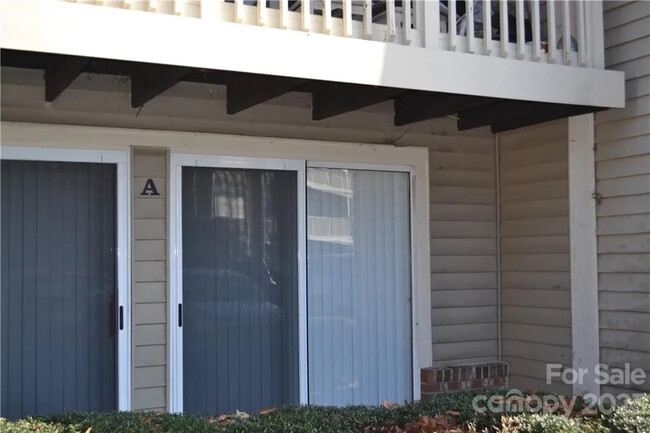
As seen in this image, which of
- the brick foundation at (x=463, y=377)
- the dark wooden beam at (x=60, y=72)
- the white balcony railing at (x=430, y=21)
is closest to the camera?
the dark wooden beam at (x=60, y=72)

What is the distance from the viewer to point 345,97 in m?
5.50

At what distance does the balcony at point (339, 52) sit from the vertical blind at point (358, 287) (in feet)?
2.12

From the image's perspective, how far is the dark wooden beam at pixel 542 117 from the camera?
5734 mm

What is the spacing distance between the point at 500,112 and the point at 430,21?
1.18 metres

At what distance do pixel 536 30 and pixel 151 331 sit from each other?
3.64 metres

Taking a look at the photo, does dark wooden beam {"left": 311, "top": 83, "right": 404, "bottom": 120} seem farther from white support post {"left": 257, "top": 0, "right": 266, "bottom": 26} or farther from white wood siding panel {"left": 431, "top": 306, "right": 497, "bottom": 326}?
white wood siding panel {"left": 431, "top": 306, "right": 497, "bottom": 326}

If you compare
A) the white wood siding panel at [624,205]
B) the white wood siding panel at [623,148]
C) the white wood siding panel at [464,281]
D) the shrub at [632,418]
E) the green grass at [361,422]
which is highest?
the white wood siding panel at [623,148]

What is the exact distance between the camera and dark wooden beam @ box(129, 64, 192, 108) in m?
4.58

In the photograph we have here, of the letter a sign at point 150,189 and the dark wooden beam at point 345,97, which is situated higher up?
the dark wooden beam at point 345,97

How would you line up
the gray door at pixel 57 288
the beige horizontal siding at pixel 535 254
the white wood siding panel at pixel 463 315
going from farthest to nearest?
1. the white wood siding panel at pixel 463 315
2. the beige horizontal siding at pixel 535 254
3. the gray door at pixel 57 288

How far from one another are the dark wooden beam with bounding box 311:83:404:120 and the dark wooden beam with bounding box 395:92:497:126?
27cm

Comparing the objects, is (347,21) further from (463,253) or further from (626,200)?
(463,253)

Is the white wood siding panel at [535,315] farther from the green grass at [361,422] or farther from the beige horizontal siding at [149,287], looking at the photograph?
the beige horizontal siding at [149,287]

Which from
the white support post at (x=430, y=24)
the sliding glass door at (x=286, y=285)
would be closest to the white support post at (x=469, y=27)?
the white support post at (x=430, y=24)
